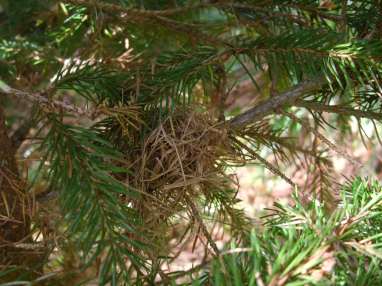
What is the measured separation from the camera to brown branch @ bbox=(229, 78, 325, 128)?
2.09 ft

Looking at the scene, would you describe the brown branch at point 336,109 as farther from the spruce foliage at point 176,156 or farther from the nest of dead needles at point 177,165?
the nest of dead needles at point 177,165

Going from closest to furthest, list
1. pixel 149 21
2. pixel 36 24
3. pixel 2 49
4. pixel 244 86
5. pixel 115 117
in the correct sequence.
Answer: pixel 115 117
pixel 149 21
pixel 2 49
pixel 36 24
pixel 244 86

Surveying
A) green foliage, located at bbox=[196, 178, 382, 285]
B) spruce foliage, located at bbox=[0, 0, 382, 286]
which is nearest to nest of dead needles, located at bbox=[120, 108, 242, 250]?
spruce foliage, located at bbox=[0, 0, 382, 286]

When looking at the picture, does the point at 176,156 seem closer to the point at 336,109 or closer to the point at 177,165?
the point at 177,165

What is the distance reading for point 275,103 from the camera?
65 centimetres

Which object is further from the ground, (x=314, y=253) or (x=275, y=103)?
(x=275, y=103)

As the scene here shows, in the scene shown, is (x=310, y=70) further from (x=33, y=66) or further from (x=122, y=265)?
(x=33, y=66)

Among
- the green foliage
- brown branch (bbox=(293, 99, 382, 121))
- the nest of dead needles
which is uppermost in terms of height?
brown branch (bbox=(293, 99, 382, 121))

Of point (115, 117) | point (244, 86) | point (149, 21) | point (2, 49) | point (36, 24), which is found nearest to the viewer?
point (115, 117)

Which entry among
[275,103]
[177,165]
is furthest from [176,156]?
[275,103]

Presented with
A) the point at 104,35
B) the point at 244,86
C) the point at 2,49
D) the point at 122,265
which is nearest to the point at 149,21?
the point at 104,35

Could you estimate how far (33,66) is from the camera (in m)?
0.93

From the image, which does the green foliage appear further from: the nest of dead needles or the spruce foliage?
the nest of dead needles

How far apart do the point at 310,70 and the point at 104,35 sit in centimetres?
44
